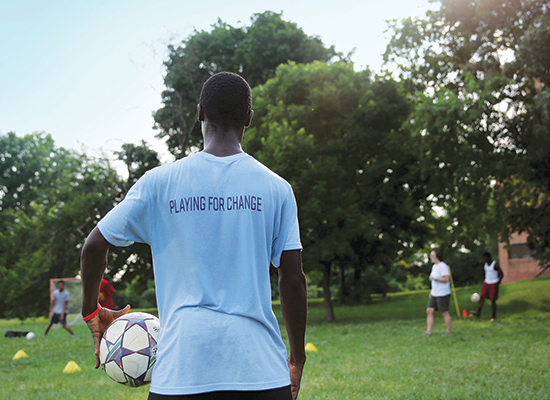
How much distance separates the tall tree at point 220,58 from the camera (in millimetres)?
23797

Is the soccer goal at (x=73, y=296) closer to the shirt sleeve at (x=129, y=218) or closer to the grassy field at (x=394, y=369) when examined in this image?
the grassy field at (x=394, y=369)

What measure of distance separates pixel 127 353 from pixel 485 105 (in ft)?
50.7

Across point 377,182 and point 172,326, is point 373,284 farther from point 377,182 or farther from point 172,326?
point 172,326

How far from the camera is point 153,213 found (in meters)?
2.01

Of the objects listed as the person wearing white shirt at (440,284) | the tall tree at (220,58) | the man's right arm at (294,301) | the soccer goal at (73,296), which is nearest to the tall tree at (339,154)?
the tall tree at (220,58)

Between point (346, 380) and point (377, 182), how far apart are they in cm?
1433

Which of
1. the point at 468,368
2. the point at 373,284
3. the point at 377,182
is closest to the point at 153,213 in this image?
the point at 468,368

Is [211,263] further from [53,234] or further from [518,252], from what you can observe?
[518,252]

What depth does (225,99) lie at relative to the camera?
7.05 ft

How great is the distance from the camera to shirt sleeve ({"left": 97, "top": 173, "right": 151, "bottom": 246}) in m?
1.96

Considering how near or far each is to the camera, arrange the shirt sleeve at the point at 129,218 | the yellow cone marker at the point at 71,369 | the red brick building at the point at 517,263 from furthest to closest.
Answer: the red brick building at the point at 517,263 < the yellow cone marker at the point at 71,369 < the shirt sleeve at the point at 129,218

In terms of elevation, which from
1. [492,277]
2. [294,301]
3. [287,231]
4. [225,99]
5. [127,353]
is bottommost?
[492,277]

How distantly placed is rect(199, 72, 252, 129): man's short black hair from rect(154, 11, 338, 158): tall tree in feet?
71.7

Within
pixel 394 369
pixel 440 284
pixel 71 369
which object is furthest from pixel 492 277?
pixel 71 369
